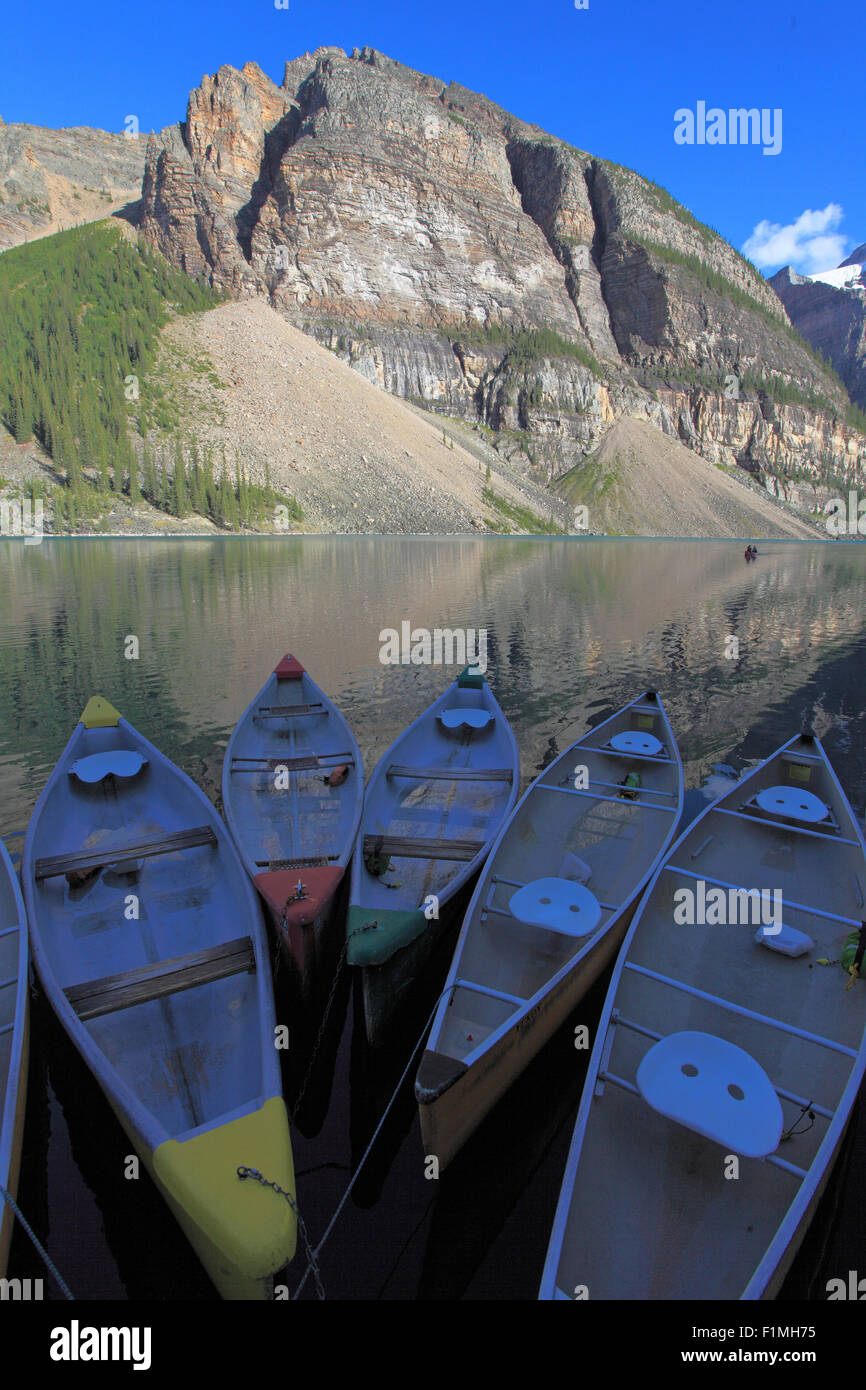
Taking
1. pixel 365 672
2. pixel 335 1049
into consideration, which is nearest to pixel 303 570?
pixel 365 672

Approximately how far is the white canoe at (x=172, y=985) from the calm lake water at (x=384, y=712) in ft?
3.88

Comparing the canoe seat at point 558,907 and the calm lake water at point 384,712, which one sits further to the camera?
the canoe seat at point 558,907

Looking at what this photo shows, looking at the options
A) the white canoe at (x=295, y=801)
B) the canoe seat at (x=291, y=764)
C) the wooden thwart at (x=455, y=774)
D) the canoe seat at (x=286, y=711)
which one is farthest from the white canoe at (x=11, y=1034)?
the canoe seat at (x=286, y=711)

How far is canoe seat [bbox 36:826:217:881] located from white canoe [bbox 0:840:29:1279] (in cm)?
55

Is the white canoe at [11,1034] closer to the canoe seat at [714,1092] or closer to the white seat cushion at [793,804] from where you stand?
the canoe seat at [714,1092]

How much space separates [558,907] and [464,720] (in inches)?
335

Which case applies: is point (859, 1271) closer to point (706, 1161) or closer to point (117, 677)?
point (706, 1161)

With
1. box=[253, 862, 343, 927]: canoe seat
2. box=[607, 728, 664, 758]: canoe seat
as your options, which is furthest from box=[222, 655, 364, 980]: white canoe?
box=[607, 728, 664, 758]: canoe seat

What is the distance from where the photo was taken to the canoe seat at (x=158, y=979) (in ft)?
23.4

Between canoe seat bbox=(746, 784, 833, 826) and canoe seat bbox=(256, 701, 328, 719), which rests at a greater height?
canoe seat bbox=(256, 701, 328, 719)

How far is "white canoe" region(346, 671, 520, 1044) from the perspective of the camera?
7.93m

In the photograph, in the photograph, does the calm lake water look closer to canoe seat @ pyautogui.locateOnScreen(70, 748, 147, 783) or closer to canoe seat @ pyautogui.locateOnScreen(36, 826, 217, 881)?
canoe seat @ pyautogui.locateOnScreen(36, 826, 217, 881)
